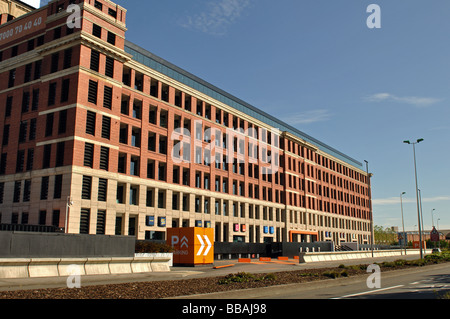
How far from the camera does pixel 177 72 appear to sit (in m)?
58.8

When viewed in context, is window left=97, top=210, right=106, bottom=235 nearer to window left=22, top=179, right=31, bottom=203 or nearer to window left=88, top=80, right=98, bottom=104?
window left=22, top=179, right=31, bottom=203

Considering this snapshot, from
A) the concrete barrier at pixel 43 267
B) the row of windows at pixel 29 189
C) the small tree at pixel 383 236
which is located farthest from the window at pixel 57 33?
the small tree at pixel 383 236

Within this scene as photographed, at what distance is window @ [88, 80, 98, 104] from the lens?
4541 centimetres

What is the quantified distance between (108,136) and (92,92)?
5.11 m

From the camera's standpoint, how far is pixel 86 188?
1708 inches

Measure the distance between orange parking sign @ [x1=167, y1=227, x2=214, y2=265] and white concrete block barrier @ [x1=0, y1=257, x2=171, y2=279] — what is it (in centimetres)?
717


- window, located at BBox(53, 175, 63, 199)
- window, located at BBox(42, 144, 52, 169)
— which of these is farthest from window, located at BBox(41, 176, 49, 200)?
window, located at BBox(53, 175, 63, 199)

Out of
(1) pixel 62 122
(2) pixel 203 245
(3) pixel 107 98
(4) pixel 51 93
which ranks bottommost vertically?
(2) pixel 203 245

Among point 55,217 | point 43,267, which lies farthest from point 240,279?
point 55,217

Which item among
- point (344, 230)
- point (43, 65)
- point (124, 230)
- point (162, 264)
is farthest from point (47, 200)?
point (344, 230)

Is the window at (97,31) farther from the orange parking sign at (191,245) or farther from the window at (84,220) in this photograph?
the orange parking sign at (191,245)

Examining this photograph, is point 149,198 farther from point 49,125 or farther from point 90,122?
point 49,125

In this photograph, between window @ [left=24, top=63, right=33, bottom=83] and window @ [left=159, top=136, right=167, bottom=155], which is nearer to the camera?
window @ [left=24, top=63, right=33, bottom=83]

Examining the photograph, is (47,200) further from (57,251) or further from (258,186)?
(258,186)
